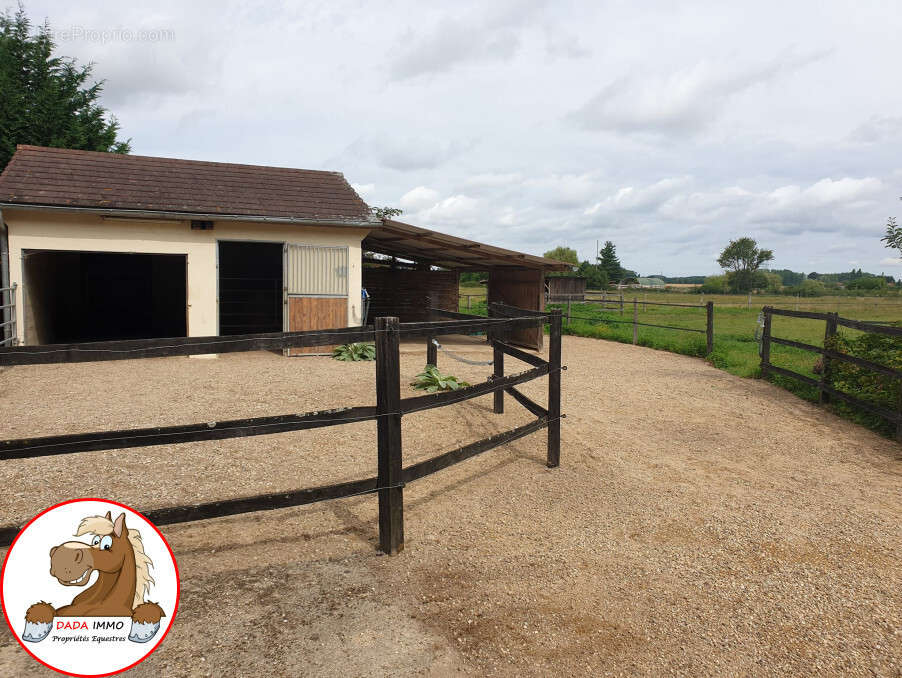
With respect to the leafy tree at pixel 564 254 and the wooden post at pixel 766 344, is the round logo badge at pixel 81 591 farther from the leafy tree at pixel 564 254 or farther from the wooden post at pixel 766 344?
the leafy tree at pixel 564 254

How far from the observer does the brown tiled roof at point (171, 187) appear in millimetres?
9820

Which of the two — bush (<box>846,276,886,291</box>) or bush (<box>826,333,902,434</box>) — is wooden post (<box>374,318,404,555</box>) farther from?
bush (<box>846,276,886,291</box>)

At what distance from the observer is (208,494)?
3.93 metres

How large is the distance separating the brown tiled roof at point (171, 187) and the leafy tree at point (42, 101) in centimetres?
1132

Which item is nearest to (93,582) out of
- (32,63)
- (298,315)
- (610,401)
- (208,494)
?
(208,494)

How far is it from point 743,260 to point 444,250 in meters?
73.7

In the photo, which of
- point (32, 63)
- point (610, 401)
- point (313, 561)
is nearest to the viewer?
point (313, 561)

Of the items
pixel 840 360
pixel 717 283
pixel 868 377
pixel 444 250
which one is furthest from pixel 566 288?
pixel 717 283

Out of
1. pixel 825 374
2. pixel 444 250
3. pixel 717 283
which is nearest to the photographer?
pixel 825 374

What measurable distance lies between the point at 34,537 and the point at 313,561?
1449 mm

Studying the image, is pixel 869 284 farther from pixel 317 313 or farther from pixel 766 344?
pixel 317 313

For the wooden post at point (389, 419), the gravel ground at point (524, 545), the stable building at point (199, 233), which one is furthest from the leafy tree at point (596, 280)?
the wooden post at point (389, 419)

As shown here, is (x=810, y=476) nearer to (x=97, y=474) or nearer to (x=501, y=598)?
(x=501, y=598)

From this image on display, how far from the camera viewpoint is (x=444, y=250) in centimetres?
1341
